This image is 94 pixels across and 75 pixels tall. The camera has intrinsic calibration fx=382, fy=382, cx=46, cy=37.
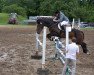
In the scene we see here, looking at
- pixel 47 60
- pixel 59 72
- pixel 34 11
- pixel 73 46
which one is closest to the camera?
pixel 73 46

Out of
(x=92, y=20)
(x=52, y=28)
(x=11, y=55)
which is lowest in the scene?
(x=92, y=20)

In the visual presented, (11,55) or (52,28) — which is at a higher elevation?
(52,28)

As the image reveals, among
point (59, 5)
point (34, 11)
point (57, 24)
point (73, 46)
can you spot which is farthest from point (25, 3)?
point (73, 46)

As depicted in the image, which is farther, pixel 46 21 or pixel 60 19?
pixel 46 21

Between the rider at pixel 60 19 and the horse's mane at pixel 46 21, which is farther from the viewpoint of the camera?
the horse's mane at pixel 46 21

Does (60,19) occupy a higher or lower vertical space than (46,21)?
higher

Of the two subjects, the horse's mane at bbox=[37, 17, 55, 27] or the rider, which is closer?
the rider

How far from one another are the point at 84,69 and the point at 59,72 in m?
1.29

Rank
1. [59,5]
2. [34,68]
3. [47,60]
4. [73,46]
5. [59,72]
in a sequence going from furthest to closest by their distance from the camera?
[59,5] → [47,60] → [34,68] → [59,72] → [73,46]

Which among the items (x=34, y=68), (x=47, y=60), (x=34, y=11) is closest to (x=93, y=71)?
(x=34, y=68)

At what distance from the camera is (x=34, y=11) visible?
89.9 metres

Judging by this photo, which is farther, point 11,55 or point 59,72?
point 11,55

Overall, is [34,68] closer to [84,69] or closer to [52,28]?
[84,69]

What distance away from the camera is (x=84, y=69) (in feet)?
43.8
